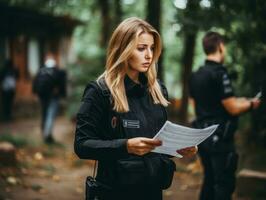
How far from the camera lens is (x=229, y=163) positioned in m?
5.21

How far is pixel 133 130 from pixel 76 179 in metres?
6.58

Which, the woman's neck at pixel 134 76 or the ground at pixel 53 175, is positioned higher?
the woman's neck at pixel 134 76

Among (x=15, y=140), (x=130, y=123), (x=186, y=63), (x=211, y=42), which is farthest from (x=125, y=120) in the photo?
(x=186, y=63)

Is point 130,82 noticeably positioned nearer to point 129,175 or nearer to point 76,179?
point 129,175

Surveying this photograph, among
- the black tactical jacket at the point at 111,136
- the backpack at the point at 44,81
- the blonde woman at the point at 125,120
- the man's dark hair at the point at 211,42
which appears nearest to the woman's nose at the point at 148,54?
the blonde woman at the point at 125,120

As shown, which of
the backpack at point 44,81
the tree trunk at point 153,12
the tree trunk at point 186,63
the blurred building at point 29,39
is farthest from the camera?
the blurred building at point 29,39

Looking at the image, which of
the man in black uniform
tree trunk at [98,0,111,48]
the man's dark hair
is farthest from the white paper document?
tree trunk at [98,0,111,48]

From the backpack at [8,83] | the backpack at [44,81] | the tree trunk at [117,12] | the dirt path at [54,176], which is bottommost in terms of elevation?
the dirt path at [54,176]

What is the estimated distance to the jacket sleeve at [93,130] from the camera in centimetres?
296

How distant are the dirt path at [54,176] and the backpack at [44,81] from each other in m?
1.33

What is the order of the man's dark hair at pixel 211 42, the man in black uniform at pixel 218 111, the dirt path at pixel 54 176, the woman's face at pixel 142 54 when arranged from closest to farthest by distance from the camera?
the woman's face at pixel 142 54
the man in black uniform at pixel 218 111
the man's dark hair at pixel 211 42
the dirt path at pixel 54 176

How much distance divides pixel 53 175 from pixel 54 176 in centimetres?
13

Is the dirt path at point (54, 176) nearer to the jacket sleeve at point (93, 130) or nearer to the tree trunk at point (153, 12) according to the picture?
the tree trunk at point (153, 12)

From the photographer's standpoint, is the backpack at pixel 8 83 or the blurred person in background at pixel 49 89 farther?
the backpack at pixel 8 83
